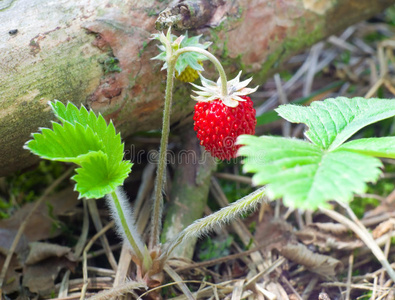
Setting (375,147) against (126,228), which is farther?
(126,228)

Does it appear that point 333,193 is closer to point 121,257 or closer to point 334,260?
point 334,260

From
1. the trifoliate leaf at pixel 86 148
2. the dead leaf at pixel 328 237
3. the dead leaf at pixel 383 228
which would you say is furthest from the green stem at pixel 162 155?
the dead leaf at pixel 383 228

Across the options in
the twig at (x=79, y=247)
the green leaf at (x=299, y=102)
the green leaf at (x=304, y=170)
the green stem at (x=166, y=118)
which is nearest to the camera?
the green leaf at (x=304, y=170)

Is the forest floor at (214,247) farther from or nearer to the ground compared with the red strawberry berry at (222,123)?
nearer to the ground

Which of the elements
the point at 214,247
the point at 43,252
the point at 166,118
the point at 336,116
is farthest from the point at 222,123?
the point at 43,252

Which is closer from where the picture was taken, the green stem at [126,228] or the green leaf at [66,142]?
the green leaf at [66,142]

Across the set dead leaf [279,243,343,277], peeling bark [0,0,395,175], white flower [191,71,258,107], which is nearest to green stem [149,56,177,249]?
white flower [191,71,258,107]

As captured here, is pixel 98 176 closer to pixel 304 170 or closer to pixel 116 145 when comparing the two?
pixel 116 145

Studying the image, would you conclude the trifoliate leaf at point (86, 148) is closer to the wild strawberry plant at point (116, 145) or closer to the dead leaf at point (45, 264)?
the wild strawberry plant at point (116, 145)
